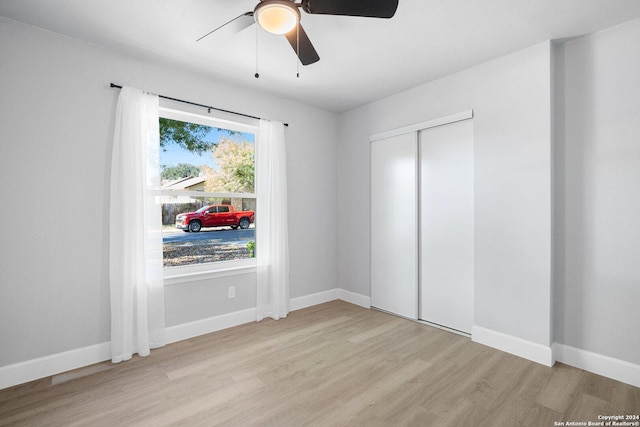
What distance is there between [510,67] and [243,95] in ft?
8.63

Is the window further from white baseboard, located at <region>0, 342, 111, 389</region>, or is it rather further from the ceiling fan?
the ceiling fan

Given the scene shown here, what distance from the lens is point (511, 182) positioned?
8.82 ft

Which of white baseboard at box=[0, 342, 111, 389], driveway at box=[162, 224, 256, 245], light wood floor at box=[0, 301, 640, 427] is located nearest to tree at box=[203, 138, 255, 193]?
driveway at box=[162, 224, 256, 245]

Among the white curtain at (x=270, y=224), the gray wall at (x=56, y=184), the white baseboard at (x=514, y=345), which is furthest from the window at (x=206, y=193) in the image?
the white baseboard at (x=514, y=345)

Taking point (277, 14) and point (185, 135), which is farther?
point (185, 135)

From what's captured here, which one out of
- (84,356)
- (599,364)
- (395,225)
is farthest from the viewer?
(395,225)

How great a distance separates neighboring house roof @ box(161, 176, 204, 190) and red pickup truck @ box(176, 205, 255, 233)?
27 centimetres

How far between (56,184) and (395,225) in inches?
128

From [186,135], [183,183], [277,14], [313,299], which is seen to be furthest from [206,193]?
[277,14]

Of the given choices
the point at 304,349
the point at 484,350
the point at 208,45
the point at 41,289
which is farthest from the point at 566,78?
the point at 41,289

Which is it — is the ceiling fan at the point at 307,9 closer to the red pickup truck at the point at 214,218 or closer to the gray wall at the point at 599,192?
the gray wall at the point at 599,192

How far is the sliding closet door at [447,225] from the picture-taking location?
10.0ft

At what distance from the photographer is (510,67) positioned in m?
2.70

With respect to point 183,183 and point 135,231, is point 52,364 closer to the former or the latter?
point 135,231
